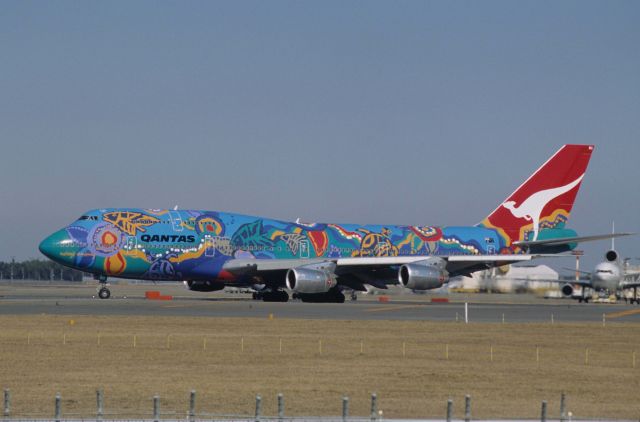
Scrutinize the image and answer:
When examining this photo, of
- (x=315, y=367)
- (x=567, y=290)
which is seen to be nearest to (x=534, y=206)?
(x=567, y=290)

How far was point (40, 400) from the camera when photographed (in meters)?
24.3

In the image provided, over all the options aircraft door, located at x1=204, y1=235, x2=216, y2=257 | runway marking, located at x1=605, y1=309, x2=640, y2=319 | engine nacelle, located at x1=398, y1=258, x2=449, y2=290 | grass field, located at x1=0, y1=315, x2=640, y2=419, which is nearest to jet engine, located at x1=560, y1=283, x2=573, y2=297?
engine nacelle, located at x1=398, y1=258, x2=449, y2=290

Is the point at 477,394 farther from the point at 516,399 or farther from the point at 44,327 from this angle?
the point at 44,327

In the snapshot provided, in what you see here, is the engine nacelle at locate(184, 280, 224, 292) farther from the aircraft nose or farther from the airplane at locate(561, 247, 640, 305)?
the airplane at locate(561, 247, 640, 305)

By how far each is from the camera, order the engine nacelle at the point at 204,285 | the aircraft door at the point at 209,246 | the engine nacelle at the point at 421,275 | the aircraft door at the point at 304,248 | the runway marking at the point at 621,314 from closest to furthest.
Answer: the runway marking at the point at 621,314 → the engine nacelle at the point at 421,275 → the aircraft door at the point at 209,246 → the aircraft door at the point at 304,248 → the engine nacelle at the point at 204,285

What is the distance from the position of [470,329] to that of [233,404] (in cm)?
2316

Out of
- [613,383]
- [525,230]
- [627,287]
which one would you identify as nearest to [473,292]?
[627,287]

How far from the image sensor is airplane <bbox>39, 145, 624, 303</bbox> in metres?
66.6

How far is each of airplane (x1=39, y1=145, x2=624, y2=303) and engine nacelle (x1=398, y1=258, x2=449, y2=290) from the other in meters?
0.06

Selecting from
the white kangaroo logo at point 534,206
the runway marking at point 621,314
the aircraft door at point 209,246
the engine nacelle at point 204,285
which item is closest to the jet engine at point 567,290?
the white kangaroo logo at point 534,206

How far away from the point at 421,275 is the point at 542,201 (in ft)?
51.1

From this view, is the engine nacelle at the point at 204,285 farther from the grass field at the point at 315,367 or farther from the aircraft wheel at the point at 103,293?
the grass field at the point at 315,367

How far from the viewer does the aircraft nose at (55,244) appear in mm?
66062

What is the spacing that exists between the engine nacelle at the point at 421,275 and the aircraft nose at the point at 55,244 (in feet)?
62.4
